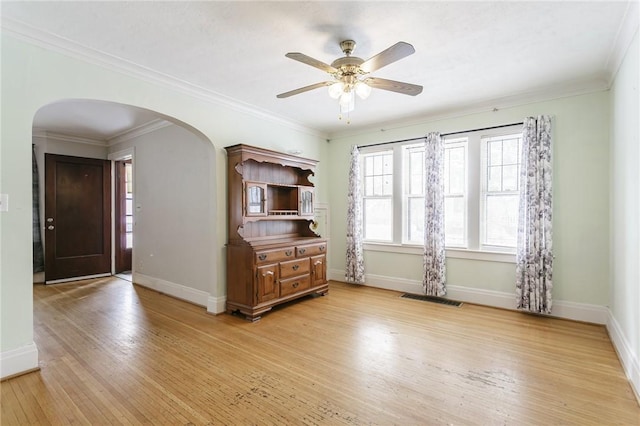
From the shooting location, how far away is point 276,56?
9.43 feet

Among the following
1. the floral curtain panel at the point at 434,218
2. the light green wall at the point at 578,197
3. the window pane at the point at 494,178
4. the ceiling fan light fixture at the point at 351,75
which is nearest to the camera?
the ceiling fan light fixture at the point at 351,75

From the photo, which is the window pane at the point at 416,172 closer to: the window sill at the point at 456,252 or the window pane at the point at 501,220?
the window sill at the point at 456,252

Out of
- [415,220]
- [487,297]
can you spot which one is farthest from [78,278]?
[487,297]

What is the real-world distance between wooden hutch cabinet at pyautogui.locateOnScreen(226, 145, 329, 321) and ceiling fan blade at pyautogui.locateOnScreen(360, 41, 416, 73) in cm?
196

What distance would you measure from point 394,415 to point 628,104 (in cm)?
317

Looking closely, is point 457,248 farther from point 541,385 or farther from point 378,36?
point 378,36

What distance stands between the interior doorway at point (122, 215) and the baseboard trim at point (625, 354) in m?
7.54

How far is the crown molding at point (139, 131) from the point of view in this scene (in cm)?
483

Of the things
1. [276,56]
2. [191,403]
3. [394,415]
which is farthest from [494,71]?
[191,403]

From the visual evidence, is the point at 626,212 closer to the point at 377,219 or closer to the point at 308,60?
the point at 308,60

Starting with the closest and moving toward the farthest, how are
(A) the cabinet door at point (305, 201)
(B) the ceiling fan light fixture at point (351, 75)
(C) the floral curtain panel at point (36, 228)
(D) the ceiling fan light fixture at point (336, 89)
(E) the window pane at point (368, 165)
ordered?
1. (B) the ceiling fan light fixture at point (351, 75)
2. (D) the ceiling fan light fixture at point (336, 89)
3. (A) the cabinet door at point (305, 201)
4. (E) the window pane at point (368, 165)
5. (C) the floral curtain panel at point (36, 228)

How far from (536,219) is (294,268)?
10.2 ft

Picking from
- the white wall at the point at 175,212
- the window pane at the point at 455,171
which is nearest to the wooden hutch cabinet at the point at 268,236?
the white wall at the point at 175,212

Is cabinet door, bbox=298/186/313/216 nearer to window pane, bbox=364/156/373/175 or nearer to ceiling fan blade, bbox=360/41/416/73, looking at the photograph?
window pane, bbox=364/156/373/175
